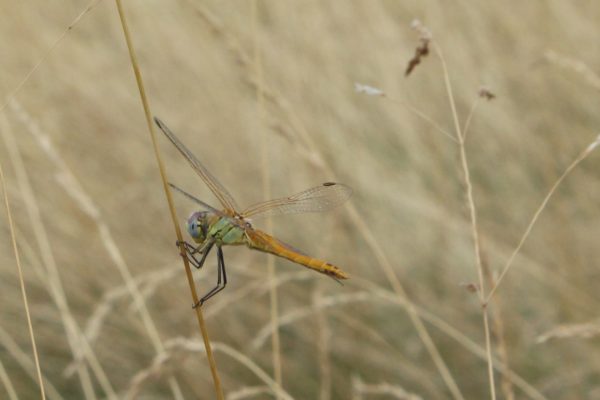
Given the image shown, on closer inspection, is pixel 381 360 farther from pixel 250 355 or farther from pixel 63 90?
pixel 63 90

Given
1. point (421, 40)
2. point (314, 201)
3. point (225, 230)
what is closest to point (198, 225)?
point (225, 230)

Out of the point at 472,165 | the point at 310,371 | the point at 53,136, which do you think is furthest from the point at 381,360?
the point at 53,136

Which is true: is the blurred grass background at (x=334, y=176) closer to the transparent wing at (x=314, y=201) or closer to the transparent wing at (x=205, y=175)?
the transparent wing at (x=314, y=201)

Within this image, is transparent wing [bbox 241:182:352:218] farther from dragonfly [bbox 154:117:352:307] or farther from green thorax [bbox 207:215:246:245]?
green thorax [bbox 207:215:246:245]

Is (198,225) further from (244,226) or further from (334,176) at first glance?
(334,176)

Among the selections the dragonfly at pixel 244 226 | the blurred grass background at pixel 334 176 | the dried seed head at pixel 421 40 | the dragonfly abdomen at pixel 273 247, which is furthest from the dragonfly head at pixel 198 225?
the blurred grass background at pixel 334 176

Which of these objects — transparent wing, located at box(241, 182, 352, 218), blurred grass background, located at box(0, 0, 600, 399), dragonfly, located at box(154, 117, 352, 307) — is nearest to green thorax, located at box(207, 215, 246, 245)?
dragonfly, located at box(154, 117, 352, 307)
